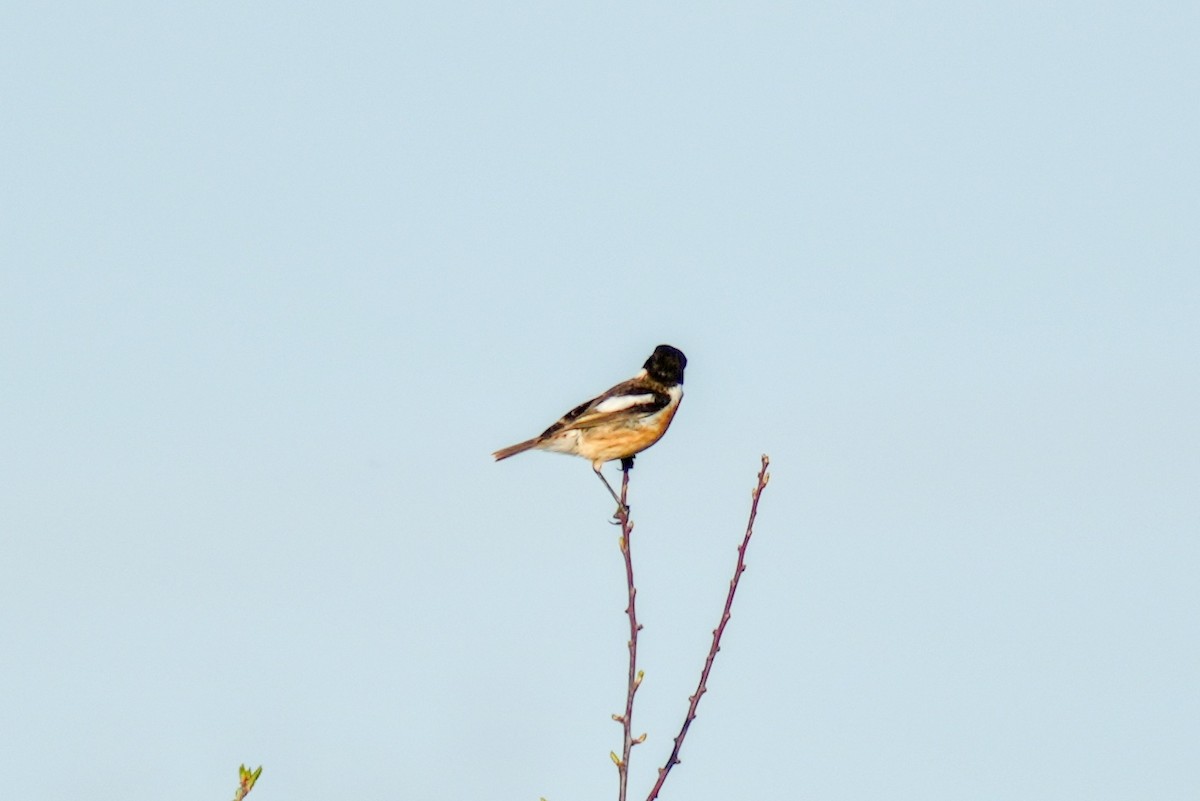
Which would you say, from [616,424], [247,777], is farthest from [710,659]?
[616,424]

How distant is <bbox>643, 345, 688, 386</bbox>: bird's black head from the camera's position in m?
13.0

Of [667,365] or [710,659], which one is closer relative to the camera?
[710,659]

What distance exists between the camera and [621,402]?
12406 millimetres

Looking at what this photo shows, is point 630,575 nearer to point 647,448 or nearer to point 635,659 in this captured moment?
point 635,659

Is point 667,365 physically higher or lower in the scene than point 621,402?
higher

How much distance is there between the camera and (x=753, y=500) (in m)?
6.56

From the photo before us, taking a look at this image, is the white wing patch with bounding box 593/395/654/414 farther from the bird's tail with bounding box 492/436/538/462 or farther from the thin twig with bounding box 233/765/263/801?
the thin twig with bounding box 233/765/263/801

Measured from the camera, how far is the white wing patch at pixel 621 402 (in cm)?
1233

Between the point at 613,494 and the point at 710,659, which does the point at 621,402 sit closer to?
the point at 613,494

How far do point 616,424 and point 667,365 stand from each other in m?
0.98

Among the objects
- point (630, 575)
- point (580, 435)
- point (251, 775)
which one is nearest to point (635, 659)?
point (630, 575)

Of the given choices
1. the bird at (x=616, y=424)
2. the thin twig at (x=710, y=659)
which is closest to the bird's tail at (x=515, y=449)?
the bird at (x=616, y=424)

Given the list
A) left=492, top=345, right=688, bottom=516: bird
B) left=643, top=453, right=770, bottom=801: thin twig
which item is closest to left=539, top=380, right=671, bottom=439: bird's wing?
left=492, top=345, right=688, bottom=516: bird

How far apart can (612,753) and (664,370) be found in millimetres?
7036
